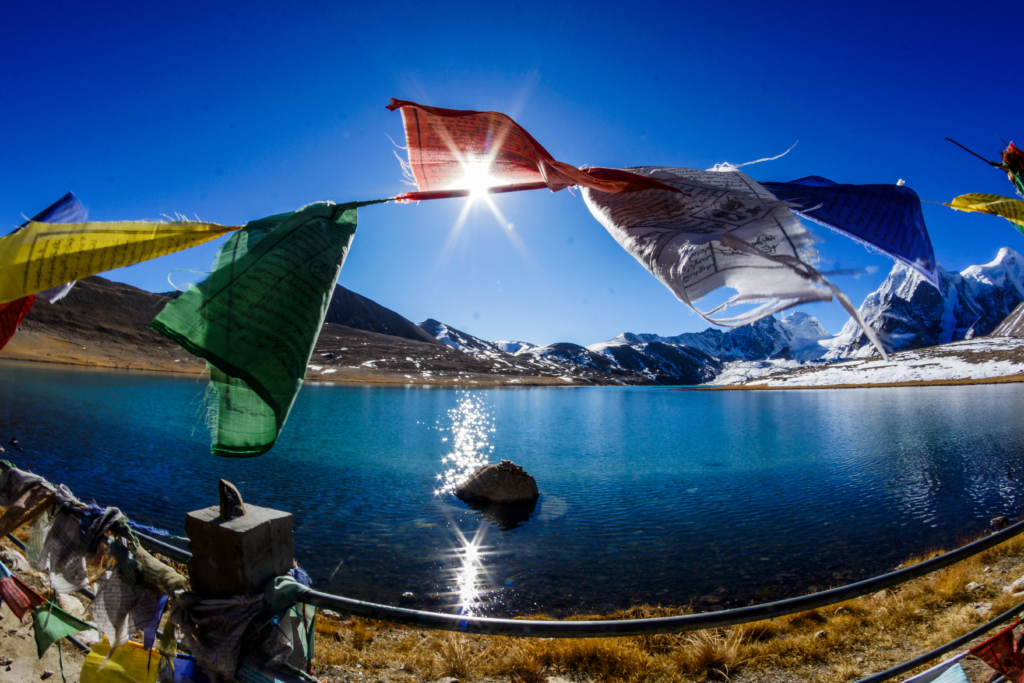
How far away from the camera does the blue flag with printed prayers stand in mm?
2316

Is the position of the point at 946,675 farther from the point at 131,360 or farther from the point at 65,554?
the point at 131,360

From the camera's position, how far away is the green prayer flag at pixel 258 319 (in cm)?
173

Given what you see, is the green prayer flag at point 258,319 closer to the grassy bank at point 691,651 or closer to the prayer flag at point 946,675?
the prayer flag at point 946,675

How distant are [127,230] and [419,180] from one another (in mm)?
1425

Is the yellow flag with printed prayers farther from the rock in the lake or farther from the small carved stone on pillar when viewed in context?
the rock in the lake

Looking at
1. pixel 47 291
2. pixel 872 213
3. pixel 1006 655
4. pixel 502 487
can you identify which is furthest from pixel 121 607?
pixel 502 487

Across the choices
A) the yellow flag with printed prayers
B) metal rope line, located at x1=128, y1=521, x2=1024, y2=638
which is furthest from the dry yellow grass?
the yellow flag with printed prayers

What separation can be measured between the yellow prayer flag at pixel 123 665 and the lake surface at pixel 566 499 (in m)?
1.87

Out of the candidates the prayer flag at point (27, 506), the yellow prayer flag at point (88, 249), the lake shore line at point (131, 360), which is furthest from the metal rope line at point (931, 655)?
the lake shore line at point (131, 360)

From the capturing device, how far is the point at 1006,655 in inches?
135

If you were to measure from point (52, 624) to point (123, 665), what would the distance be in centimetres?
104

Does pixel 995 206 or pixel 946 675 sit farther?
pixel 995 206

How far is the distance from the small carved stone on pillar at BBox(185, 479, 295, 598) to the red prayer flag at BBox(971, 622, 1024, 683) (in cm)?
479

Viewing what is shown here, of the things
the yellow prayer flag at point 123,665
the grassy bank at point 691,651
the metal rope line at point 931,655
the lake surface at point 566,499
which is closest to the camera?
the metal rope line at point 931,655
